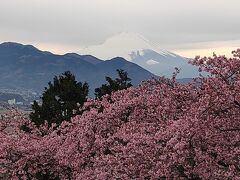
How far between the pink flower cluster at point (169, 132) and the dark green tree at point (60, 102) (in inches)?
637

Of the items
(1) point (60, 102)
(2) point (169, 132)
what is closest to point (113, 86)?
(1) point (60, 102)

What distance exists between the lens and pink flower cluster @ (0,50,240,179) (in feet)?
51.0

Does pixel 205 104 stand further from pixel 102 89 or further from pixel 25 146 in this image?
pixel 102 89

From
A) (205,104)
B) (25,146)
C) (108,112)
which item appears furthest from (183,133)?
(25,146)

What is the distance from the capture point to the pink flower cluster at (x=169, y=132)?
15531 millimetres

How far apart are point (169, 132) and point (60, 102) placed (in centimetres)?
2707

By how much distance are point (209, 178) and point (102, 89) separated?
1102 inches

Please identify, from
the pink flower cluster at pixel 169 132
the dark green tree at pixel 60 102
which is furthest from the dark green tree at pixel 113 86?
the pink flower cluster at pixel 169 132

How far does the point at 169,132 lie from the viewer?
1612 centimetres

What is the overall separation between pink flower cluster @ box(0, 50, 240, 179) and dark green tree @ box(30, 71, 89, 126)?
53.1 ft

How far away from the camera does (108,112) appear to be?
2264cm

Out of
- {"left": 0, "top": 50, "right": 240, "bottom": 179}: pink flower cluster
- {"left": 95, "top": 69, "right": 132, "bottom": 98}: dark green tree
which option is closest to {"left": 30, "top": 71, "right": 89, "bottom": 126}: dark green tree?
{"left": 95, "top": 69, "right": 132, "bottom": 98}: dark green tree

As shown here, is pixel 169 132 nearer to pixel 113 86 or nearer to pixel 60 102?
pixel 113 86

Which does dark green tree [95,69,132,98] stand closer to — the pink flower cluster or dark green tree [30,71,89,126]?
dark green tree [30,71,89,126]
